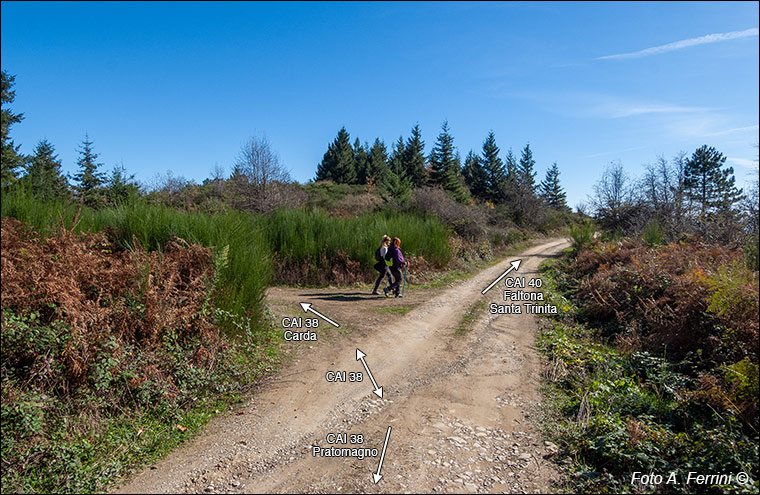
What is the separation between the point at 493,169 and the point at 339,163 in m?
22.5

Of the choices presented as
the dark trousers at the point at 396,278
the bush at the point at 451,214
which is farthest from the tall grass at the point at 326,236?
the bush at the point at 451,214

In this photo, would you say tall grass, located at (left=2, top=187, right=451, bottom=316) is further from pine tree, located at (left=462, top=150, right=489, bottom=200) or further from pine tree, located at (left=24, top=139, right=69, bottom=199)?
pine tree, located at (left=462, top=150, right=489, bottom=200)

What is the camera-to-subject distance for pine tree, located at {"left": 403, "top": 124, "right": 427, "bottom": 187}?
5634 cm

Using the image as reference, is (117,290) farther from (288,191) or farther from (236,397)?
(288,191)

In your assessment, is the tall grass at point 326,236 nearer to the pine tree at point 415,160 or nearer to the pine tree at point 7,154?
the pine tree at point 7,154

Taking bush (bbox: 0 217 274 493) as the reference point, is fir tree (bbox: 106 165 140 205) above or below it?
above

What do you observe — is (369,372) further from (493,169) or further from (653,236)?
(493,169)

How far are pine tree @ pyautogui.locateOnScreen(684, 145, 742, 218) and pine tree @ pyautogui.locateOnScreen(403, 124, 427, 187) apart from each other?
30.3 meters

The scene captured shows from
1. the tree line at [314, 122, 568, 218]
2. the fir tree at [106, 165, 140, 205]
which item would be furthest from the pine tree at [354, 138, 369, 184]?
the fir tree at [106, 165, 140, 205]

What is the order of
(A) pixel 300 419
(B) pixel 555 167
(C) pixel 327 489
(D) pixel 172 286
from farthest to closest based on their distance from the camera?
(B) pixel 555 167 → (D) pixel 172 286 → (A) pixel 300 419 → (C) pixel 327 489

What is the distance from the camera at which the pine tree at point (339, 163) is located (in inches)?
2441

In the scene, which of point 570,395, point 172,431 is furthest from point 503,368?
point 172,431

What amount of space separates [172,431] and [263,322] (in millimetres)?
3311

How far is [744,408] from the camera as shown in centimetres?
440
